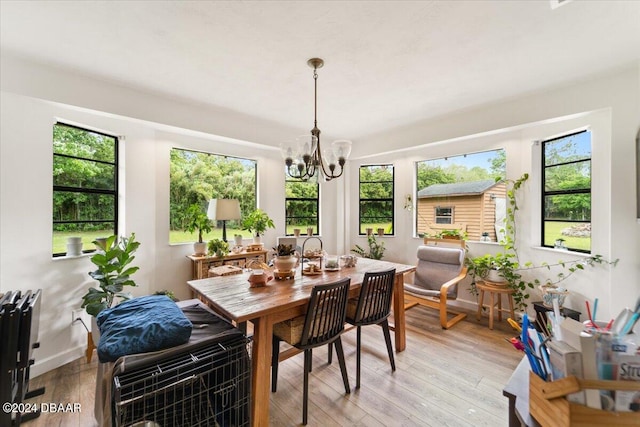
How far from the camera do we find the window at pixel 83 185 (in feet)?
8.95

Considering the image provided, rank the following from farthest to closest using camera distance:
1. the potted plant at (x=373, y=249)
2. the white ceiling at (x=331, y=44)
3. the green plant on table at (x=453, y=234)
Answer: the potted plant at (x=373, y=249) < the green plant on table at (x=453, y=234) < the white ceiling at (x=331, y=44)

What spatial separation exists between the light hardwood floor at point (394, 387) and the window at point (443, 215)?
181cm

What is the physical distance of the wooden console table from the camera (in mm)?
3492

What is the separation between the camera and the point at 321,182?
5035 millimetres

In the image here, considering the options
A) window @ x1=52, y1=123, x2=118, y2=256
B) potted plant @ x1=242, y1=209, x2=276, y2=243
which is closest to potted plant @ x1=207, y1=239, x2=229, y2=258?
potted plant @ x1=242, y1=209, x2=276, y2=243

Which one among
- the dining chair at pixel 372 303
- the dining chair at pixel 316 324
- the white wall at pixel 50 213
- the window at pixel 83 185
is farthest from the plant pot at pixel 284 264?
the window at pixel 83 185

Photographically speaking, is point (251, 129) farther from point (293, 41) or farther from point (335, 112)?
point (293, 41)

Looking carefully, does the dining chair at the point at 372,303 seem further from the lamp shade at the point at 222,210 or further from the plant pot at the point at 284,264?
the lamp shade at the point at 222,210

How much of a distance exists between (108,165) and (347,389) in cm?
345

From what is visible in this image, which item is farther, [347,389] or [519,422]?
[347,389]

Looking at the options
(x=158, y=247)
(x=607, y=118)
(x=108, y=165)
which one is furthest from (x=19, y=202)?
(x=607, y=118)

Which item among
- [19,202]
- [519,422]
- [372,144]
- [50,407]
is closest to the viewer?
[519,422]

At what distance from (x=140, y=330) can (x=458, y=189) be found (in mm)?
4299

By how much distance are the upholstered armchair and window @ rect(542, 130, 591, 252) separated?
1082 millimetres
